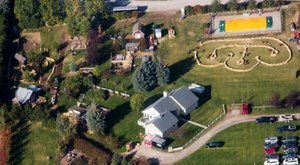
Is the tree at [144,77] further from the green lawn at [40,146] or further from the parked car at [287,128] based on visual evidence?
the parked car at [287,128]

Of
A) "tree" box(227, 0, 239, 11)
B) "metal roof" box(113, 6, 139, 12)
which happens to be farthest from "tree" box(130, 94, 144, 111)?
"tree" box(227, 0, 239, 11)

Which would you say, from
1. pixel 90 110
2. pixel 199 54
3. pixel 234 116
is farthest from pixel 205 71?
pixel 90 110

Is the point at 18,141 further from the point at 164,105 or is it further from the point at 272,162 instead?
the point at 272,162

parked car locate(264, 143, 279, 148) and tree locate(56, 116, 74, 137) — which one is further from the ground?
tree locate(56, 116, 74, 137)

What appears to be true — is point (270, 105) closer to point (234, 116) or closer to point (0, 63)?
point (234, 116)

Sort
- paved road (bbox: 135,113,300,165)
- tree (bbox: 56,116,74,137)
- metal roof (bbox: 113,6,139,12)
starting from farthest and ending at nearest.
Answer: metal roof (bbox: 113,6,139,12), tree (bbox: 56,116,74,137), paved road (bbox: 135,113,300,165)

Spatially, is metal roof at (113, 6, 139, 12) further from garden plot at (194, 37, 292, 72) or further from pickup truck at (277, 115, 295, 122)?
pickup truck at (277, 115, 295, 122)
